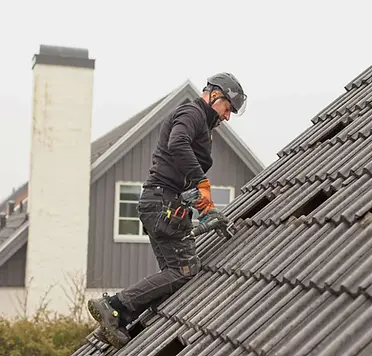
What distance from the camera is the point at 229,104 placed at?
19.2 ft

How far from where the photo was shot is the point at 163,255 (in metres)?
5.72

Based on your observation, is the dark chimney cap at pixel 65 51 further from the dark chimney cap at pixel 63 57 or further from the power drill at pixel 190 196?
the power drill at pixel 190 196

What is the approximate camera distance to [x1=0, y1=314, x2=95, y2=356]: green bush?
13086 mm

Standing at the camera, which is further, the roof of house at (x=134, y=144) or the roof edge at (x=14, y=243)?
the roof of house at (x=134, y=144)

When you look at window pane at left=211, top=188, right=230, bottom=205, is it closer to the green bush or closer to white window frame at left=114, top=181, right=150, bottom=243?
white window frame at left=114, top=181, right=150, bottom=243

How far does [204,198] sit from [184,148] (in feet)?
1.38

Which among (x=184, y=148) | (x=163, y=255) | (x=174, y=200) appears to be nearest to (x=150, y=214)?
(x=174, y=200)

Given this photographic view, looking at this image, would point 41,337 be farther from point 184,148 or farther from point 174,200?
point 184,148

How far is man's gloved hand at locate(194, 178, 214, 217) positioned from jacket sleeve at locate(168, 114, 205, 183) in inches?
1.8

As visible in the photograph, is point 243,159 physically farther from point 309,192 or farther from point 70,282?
point 309,192

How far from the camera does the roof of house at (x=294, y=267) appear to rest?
3.63 meters

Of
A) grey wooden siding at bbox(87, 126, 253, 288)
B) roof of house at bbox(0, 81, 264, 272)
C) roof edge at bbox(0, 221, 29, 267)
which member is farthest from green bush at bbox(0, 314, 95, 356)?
grey wooden siding at bbox(87, 126, 253, 288)

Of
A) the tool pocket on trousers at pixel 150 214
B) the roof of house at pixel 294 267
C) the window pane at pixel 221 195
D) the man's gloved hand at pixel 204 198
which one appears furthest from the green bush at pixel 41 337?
the man's gloved hand at pixel 204 198

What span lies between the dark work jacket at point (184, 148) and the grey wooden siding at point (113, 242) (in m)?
13.6
